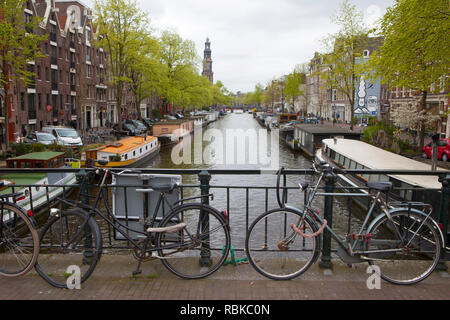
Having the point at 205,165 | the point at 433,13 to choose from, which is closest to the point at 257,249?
the point at 433,13

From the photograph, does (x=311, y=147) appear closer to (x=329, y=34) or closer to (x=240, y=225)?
(x=329, y=34)

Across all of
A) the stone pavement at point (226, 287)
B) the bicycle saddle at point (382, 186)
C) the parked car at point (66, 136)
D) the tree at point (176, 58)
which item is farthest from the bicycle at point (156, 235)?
the tree at point (176, 58)

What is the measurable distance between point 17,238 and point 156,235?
171 cm

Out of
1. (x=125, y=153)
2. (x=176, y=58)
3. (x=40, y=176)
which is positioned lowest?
(x=40, y=176)

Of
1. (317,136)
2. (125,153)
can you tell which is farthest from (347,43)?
(125,153)

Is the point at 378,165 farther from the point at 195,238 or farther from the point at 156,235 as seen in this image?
the point at 156,235

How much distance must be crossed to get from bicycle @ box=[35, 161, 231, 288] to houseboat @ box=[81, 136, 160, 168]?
1711 cm

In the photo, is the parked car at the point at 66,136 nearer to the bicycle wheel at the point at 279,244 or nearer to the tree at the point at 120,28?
the tree at the point at 120,28

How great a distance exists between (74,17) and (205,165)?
36.5 metres

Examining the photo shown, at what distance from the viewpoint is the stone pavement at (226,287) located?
4.05 metres

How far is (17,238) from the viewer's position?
4582 millimetres

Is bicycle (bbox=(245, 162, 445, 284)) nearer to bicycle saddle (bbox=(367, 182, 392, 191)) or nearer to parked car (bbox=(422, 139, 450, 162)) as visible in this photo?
Result: bicycle saddle (bbox=(367, 182, 392, 191))

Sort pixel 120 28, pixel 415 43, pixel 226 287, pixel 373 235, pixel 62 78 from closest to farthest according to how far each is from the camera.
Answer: pixel 226 287 < pixel 373 235 < pixel 415 43 < pixel 120 28 < pixel 62 78

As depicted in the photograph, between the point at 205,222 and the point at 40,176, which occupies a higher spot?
the point at 205,222
